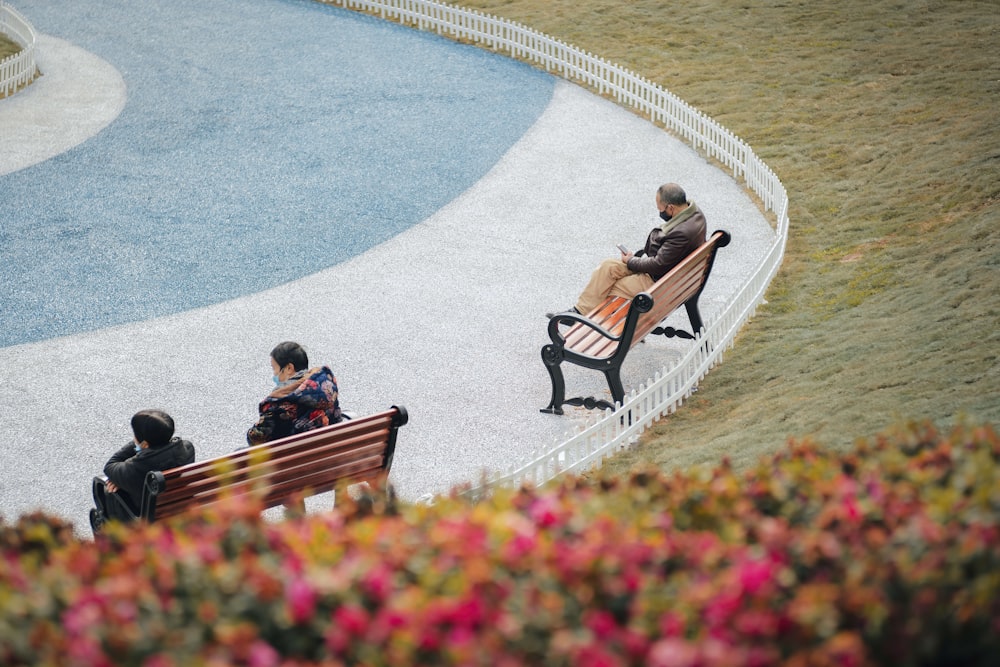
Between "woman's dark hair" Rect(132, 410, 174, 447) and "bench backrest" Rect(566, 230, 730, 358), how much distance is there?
3.81 meters

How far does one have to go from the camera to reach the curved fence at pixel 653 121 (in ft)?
30.0

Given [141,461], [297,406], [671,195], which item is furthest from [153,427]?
[671,195]

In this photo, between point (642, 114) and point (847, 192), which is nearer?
point (847, 192)

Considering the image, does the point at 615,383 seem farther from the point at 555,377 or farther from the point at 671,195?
the point at 671,195

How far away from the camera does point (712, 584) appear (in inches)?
→ 146

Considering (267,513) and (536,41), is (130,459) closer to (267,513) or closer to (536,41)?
(267,513)

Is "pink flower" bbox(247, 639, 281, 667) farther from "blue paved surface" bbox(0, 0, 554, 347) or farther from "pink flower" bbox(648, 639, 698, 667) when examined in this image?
"blue paved surface" bbox(0, 0, 554, 347)

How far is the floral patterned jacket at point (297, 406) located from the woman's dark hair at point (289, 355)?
8 cm

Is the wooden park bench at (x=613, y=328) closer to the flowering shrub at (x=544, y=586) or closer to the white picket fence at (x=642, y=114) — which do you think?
the white picket fence at (x=642, y=114)

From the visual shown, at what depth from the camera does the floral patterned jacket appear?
8.32 meters

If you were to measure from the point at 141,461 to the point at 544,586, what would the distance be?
4568 millimetres

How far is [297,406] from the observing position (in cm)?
834

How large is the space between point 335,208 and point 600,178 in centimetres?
360

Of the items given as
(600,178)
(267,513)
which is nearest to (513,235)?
(600,178)
